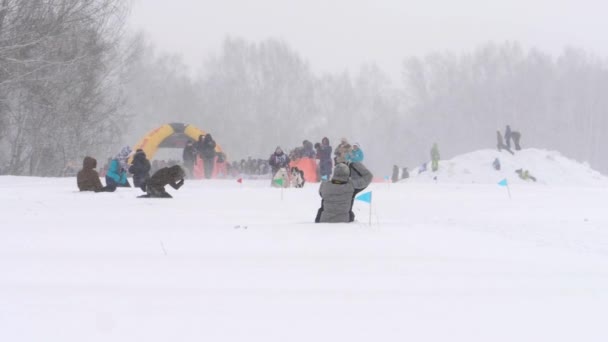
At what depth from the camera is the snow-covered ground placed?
9.66 ft

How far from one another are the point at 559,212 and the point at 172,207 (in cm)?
582

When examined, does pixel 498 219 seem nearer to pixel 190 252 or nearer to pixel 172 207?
pixel 172 207

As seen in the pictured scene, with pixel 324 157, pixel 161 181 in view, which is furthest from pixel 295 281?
pixel 324 157

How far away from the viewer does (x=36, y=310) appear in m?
3.14

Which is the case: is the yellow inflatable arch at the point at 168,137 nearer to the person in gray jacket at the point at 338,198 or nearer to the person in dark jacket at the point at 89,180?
the person in dark jacket at the point at 89,180

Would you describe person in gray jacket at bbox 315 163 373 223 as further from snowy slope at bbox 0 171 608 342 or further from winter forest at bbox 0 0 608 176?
winter forest at bbox 0 0 608 176

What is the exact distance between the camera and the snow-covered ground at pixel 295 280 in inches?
116

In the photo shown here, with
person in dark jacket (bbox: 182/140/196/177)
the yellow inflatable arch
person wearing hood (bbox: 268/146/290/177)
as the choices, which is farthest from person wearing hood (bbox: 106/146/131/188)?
the yellow inflatable arch

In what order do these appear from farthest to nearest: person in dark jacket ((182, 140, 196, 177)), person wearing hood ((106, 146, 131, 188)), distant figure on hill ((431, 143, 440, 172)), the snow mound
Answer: distant figure on hill ((431, 143, 440, 172)) < the snow mound < person in dark jacket ((182, 140, 196, 177)) < person wearing hood ((106, 146, 131, 188))

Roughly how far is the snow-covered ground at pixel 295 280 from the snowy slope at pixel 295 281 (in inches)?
0.4

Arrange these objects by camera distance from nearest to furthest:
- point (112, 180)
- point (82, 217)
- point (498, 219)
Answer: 1. point (82, 217)
2. point (498, 219)
3. point (112, 180)

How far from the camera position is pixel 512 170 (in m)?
29.6

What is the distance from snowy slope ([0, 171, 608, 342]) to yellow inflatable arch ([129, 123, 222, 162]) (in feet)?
77.3

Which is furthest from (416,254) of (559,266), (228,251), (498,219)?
(498,219)
